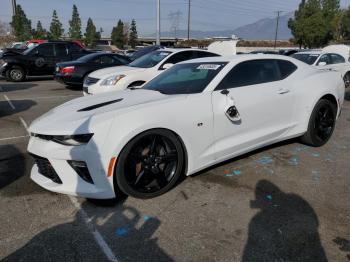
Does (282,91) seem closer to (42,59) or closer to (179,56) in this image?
(179,56)

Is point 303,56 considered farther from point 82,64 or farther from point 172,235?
point 172,235

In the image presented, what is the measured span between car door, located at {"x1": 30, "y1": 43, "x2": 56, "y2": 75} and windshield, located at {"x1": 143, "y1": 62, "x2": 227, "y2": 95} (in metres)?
11.4

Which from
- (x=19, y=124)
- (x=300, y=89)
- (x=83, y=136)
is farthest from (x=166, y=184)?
(x=19, y=124)

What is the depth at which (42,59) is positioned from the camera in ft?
47.3

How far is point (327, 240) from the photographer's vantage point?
8.96 ft

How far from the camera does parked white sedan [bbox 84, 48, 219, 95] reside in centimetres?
789

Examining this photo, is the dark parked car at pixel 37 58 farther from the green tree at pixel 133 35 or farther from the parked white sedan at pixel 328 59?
the green tree at pixel 133 35

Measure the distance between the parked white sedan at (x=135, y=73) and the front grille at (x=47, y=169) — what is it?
4.61m

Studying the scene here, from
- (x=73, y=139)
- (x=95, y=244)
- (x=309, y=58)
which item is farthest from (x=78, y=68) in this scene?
(x=95, y=244)

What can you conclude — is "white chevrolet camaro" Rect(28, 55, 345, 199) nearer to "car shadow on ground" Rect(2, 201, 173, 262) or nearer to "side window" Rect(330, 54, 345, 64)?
"car shadow on ground" Rect(2, 201, 173, 262)

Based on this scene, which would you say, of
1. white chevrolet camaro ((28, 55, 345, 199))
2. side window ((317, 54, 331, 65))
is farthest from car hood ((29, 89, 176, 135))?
side window ((317, 54, 331, 65))

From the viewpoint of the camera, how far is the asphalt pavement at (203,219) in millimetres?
2605

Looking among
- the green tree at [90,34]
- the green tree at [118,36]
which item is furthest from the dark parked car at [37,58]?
the green tree at [118,36]

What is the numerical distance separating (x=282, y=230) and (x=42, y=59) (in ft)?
45.7
